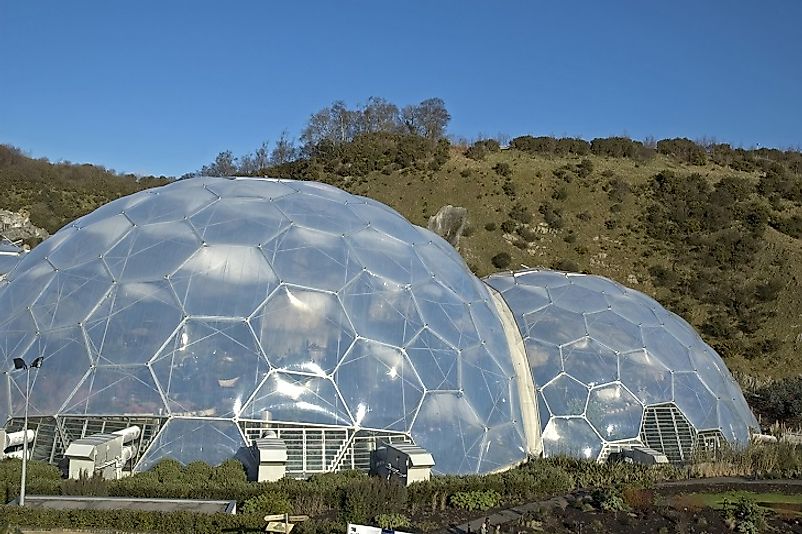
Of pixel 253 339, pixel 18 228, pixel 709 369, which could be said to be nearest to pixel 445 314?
pixel 253 339

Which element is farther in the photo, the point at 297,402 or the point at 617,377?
the point at 617,377

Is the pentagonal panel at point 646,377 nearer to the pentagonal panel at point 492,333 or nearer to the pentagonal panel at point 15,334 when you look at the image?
the pentagonal panel at point 492,333

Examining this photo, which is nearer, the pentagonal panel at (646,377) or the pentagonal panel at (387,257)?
the pentagonal panel at (387,257)

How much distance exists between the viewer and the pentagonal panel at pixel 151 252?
1584cm

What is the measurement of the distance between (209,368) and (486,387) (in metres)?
6.29

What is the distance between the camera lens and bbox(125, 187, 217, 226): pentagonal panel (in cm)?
1742

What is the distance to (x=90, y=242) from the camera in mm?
17250

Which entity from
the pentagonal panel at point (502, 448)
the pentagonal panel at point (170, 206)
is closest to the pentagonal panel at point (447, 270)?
the pentagonal panel at point (502, 448)

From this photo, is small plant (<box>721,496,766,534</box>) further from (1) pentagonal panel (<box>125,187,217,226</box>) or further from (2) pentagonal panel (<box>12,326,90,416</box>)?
(1) pentagonal panel (<box>125,187,217,226</box>)

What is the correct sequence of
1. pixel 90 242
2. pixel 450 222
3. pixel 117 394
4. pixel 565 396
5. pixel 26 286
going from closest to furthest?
1. pixel 117 394
2. pixel 26 286
3. pixel 90 242
4. pixel 565 396
5. pixel 450 222

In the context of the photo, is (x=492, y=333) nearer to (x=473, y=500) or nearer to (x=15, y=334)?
(x=473, y=500)

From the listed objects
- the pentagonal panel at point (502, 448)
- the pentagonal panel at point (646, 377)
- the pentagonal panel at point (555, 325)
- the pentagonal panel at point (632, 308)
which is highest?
the pentagonal panel at point (632, 308)

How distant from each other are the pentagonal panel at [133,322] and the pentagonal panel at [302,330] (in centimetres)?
194

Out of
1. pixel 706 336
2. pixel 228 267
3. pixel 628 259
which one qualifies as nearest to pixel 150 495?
pixel 228 267
